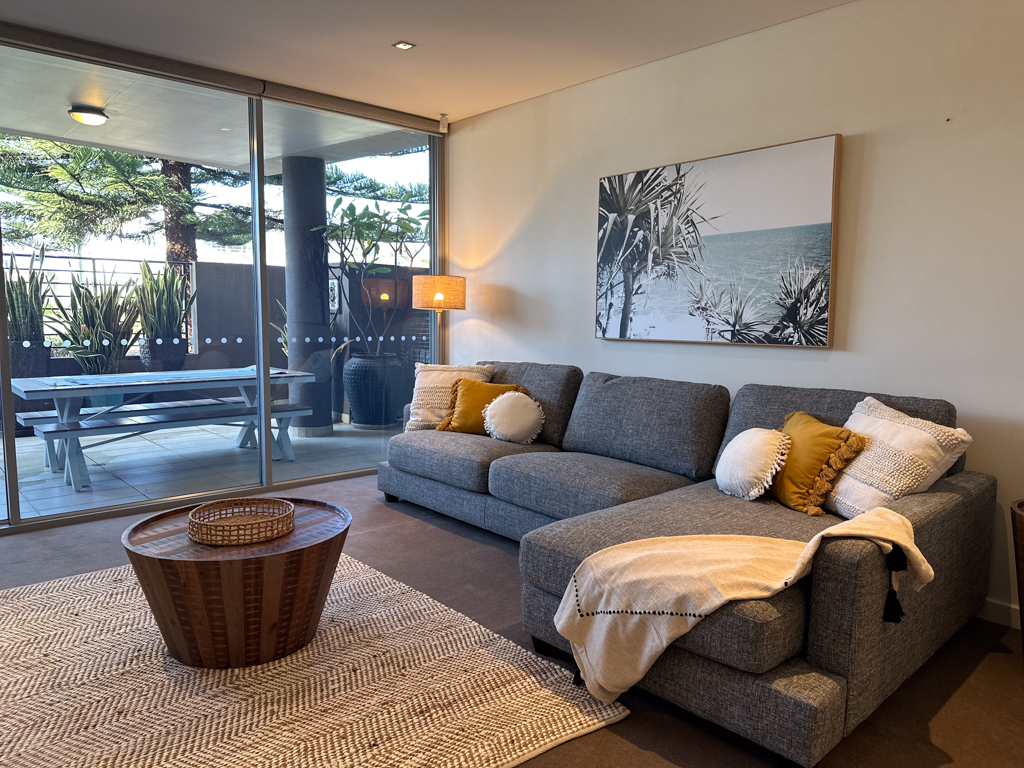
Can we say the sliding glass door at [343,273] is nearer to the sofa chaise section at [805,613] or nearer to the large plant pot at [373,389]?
the large plant pot at [373,389]

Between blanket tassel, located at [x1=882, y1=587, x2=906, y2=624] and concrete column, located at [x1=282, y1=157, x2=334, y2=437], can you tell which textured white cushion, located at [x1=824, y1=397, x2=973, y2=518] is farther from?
concrete column, located at [x1=282, y1=157, x2=334, y2=437]

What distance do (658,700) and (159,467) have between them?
3.37 m

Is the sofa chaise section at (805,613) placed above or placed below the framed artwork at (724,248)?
below

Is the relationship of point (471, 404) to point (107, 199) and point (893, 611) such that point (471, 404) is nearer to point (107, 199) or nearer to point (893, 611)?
point (107, 199)

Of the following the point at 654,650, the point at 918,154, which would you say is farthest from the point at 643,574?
the point at 918,154

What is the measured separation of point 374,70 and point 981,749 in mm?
4175

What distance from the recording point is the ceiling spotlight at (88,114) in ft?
12.6

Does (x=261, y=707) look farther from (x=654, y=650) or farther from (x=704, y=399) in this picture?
(x=704, y=399)

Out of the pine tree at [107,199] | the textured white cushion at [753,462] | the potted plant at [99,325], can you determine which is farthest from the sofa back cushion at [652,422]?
the potted plant at [99,325]

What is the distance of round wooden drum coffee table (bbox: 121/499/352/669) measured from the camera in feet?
7.13

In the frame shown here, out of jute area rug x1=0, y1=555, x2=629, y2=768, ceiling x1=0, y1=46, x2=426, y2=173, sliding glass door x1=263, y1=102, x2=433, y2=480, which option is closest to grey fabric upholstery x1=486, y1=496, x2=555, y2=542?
jute area rug x1=0, y1=555, x2=629, y2=768

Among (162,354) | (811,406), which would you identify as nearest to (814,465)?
(811,406)

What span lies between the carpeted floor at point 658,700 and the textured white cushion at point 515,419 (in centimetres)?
58

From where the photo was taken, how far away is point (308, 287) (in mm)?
4746
